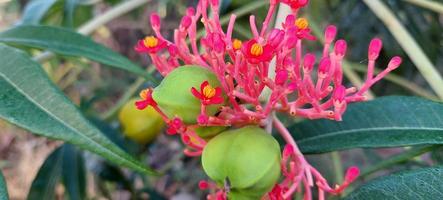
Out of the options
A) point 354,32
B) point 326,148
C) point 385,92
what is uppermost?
point 326,148

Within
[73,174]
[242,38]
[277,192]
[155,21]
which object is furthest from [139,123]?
[277,192]

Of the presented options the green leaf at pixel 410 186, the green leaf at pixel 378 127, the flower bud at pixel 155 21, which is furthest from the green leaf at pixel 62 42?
the green leaf at pixel 410 186

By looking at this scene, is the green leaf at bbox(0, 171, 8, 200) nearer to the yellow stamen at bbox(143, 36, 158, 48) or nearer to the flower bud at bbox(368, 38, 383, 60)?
the yellow stamen at bbox(143, 36, 158, 48)

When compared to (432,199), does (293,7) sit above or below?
above

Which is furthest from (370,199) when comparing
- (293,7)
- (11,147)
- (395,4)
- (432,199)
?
(11,147)

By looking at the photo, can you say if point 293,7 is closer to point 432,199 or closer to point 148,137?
point 432,199

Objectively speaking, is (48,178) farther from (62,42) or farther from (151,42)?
(151,42)

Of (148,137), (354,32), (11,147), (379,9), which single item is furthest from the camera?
(11,147)
